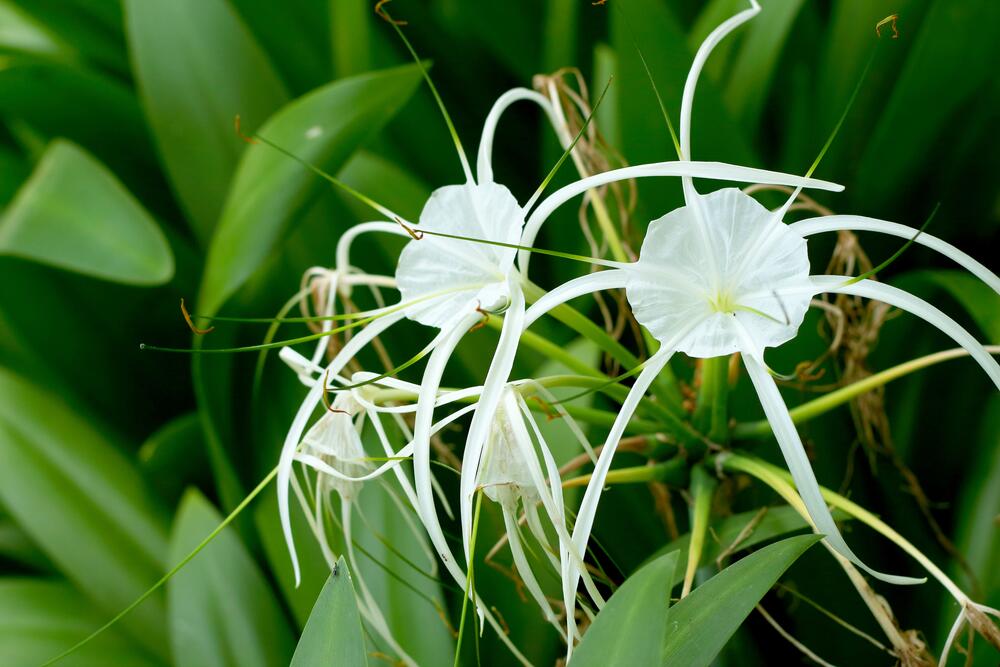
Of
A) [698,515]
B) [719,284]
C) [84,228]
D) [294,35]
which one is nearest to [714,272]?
[719,284]

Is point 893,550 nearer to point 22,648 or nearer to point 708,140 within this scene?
point 708,140

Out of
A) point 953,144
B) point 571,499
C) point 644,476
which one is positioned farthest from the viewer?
point 953,144

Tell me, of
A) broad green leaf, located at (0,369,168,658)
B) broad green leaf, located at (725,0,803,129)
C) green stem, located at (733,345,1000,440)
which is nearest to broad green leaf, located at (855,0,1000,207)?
broad green leaf, located at (725,0,803,129)

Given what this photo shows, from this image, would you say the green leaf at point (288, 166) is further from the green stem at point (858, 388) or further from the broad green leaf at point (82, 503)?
the green stem at point (858, 388)

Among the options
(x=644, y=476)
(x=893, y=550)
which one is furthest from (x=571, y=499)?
(x=893, y=550)

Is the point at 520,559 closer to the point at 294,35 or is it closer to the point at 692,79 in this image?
the point at 692,79
